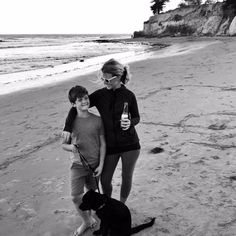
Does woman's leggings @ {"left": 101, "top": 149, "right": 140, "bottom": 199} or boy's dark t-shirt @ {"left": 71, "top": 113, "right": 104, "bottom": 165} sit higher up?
boy's dark t-shirt @ {"left": 71, "top": 113, "right": 104, "bottom": 165}

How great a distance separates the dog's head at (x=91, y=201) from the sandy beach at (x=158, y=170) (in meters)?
0.54

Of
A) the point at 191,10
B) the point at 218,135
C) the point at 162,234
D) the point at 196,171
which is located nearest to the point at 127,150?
the point at 162,234

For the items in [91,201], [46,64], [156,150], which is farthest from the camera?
[46,64]

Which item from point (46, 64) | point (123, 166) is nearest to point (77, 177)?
point (123, 166)

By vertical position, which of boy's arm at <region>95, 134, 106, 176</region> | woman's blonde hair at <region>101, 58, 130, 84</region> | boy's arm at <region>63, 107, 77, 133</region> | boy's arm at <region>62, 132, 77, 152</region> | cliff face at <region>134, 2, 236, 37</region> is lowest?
cliff face at <region>134, 2, 236, 37</region>

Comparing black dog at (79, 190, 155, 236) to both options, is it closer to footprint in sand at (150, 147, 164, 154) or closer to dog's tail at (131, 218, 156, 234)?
dog's tail at (131, 218, 156, 234)

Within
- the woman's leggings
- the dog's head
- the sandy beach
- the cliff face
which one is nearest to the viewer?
the dog's head

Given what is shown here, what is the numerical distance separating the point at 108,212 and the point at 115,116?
74cm

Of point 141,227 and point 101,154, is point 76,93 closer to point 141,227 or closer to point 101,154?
point 101,154

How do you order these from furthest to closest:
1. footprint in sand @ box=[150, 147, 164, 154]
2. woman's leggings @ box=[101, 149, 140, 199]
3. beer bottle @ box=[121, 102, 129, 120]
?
1. footprint in sand @ box=[150, 147, 164, 154]
2. woman's leggings @ box=[101, 149, 140, 199]
3. beer bottle @ box=[121, 102, 129, 120]

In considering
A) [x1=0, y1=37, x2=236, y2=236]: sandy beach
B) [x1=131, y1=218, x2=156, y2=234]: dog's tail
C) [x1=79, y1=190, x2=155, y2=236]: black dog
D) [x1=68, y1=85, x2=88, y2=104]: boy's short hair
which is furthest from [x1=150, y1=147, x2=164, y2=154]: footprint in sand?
[x1=68, y1=85, x2=88, y2=104]: boy's short hair

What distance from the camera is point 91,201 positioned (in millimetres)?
2111

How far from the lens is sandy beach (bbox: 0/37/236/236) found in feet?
8.44

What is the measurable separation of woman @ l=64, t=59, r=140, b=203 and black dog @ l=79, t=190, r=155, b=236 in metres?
0.38
